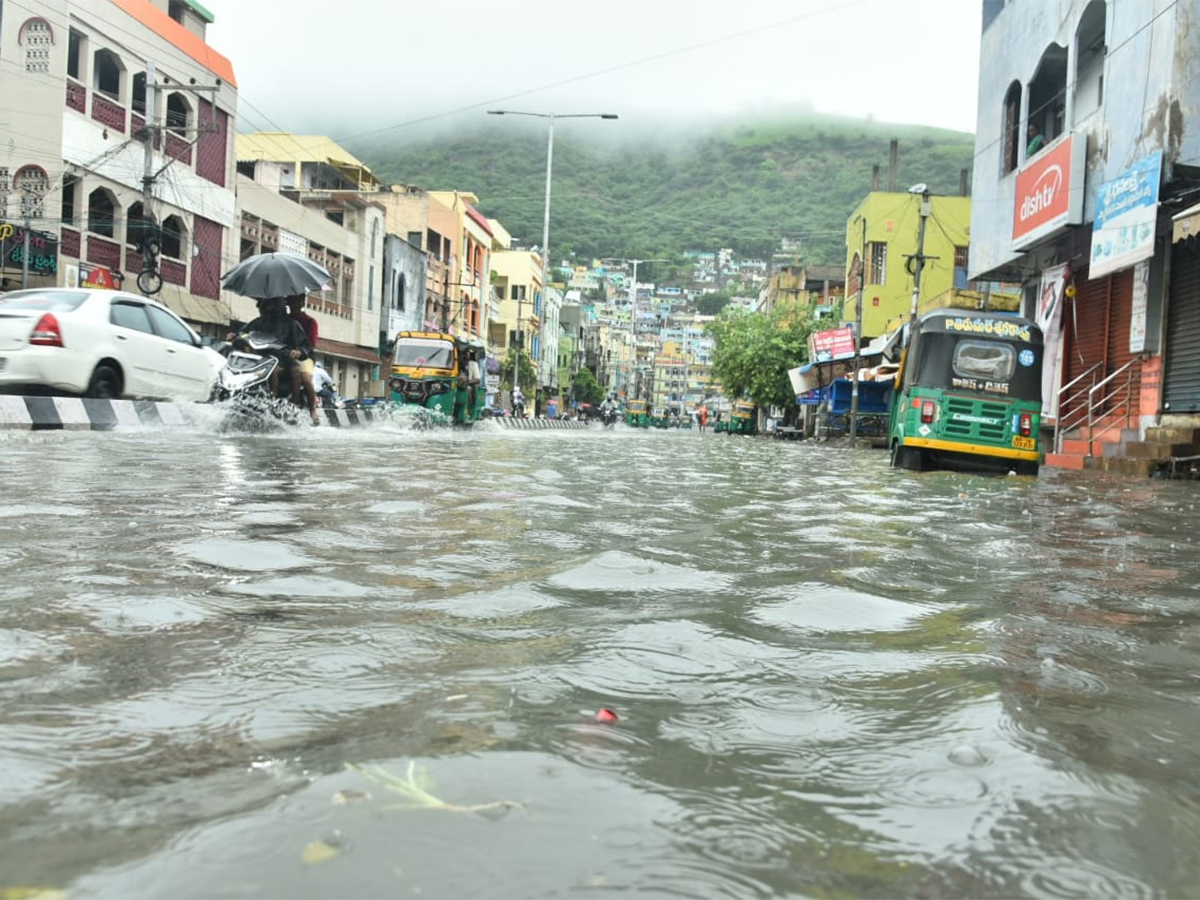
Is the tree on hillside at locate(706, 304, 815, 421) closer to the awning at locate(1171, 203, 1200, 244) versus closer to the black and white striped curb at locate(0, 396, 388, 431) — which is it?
the awning at locate(1171, 203, 1200, 244)

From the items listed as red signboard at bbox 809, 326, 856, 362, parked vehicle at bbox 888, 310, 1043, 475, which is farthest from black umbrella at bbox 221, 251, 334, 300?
red signboard at bbox 809, 326, 856, 362

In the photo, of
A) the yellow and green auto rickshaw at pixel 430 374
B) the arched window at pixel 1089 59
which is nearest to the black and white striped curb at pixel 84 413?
the yellow and green auto rickshaw at pixel 430 374

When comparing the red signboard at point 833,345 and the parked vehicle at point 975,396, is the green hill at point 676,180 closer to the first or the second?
the red signboard at point 833,345

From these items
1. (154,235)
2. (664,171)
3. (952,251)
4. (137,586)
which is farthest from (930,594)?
(664,171)

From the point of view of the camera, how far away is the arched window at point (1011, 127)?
22.2 metres

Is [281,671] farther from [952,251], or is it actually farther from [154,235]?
[952,251]

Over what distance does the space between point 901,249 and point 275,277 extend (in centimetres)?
3804

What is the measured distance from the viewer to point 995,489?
33.0ft

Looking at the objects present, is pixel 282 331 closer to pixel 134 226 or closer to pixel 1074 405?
pixel 1074 405

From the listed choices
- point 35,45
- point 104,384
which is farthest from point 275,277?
point 35,45

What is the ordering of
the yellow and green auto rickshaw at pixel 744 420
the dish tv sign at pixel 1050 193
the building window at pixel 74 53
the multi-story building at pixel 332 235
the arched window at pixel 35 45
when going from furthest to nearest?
1. the yellow and green auto rickshaw at pixel 744 420
2. the multi-story building at pixel 332 235
3. the building window at pixel 74 53
4. the arched window at pixel 35 45
5. the dish tv sign at pixel 1050 193

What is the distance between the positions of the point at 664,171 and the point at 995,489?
174474 mm

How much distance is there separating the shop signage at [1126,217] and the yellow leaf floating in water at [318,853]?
15.4 metres

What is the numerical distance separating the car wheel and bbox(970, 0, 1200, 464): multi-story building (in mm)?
12485
